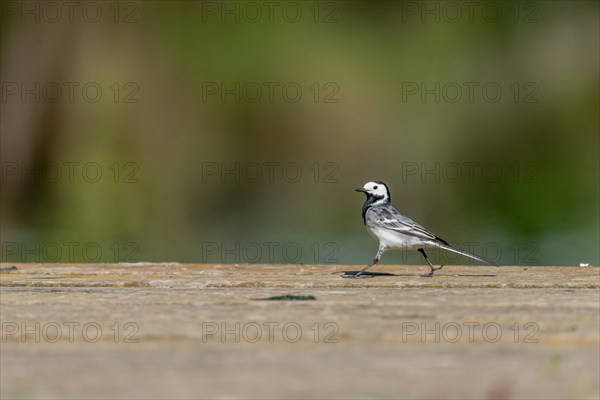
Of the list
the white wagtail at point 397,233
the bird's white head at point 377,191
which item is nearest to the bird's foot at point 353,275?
the white wagtail at point 397,233

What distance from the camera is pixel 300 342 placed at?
7.25ft

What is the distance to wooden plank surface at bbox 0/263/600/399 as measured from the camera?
1832mm

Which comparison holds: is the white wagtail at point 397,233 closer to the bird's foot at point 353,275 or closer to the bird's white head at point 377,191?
the bird's white head at point 377,191

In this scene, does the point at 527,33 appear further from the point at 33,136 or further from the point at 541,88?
the point at 33,136

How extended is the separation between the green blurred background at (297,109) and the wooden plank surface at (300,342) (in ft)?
20.3

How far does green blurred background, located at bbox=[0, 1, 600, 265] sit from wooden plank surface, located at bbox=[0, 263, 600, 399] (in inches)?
244

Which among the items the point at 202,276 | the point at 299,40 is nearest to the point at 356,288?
the point at 202,276

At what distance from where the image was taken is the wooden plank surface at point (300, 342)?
6.01 feet

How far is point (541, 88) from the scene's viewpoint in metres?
10.8

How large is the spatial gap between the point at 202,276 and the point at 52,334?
1.74m

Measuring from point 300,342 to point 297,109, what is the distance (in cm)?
847

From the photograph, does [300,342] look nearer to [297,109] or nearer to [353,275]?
[353,275]

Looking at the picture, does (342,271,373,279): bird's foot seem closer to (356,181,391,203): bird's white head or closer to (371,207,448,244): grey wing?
(371,207,448,244): grey wing

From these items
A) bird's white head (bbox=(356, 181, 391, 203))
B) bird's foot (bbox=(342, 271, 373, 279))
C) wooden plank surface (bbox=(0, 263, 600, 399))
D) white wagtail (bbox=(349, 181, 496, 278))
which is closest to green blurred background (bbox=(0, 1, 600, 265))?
bird's white head (bbox=(356, 181, 391, 203))
